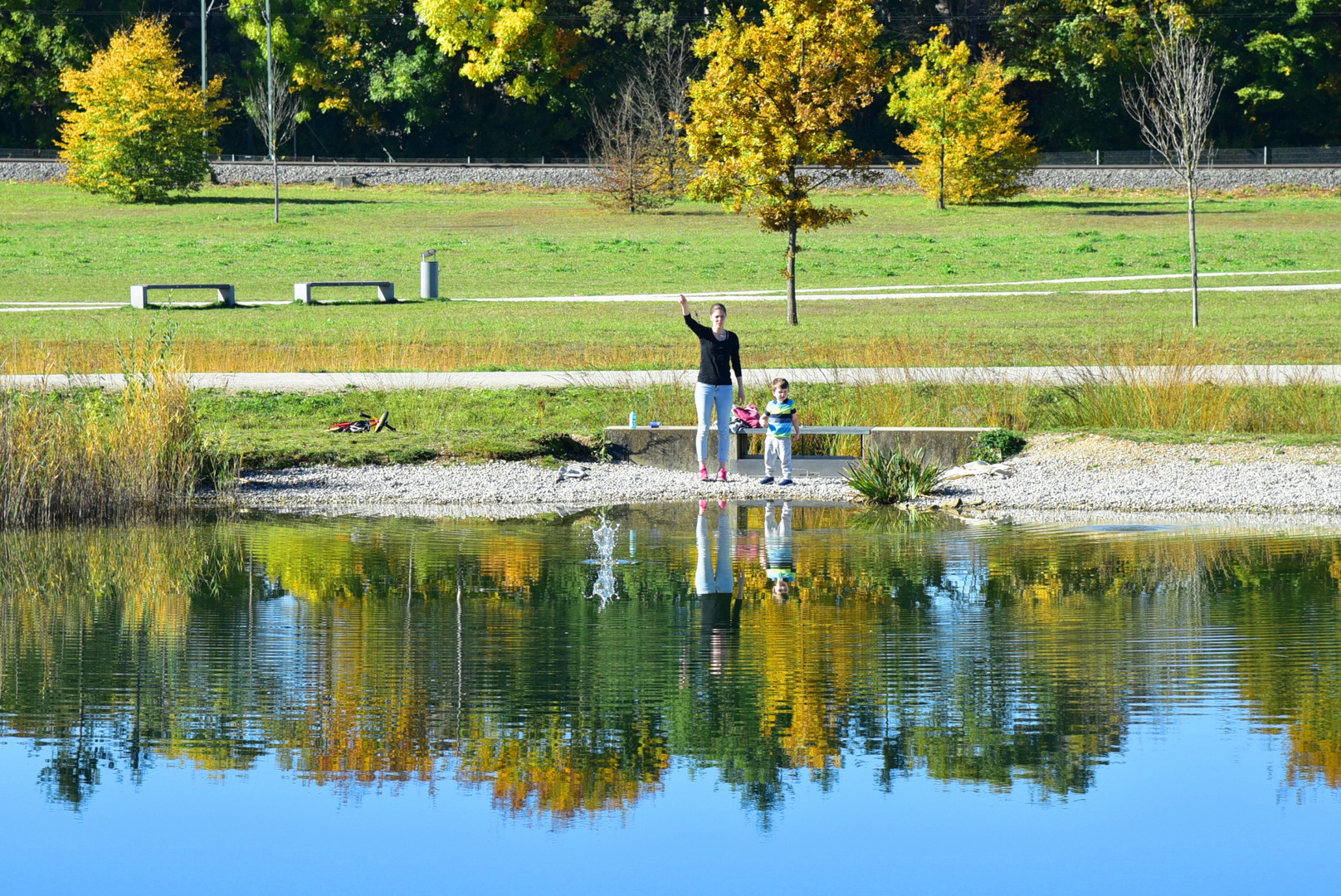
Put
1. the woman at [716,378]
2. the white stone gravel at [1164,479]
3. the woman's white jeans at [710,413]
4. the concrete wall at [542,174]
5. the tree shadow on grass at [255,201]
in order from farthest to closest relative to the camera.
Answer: the concrete wall at [542,174], the tree shadow on grass at [255,201], the woman's white jeans at [710,413], the woman at [716,378], the white stone gravel at [1164,479]

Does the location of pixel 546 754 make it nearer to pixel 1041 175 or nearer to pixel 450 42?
pixel 1041 175

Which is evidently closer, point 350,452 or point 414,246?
point 350,452

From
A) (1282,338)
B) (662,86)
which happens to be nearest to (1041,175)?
(662,86)

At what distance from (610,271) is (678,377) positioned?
844 inches

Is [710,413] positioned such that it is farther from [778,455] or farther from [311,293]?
[311,293]

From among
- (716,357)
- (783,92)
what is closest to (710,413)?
(716,357)

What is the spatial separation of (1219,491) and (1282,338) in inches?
414

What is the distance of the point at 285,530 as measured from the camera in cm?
1309

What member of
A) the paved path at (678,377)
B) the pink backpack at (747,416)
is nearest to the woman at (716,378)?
the pink backpack at (747,416)

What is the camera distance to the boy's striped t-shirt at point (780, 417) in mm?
14719

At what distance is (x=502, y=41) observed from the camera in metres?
69.6

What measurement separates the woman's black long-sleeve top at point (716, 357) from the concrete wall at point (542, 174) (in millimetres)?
50516

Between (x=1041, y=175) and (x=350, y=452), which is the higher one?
(x=1041, y=175)

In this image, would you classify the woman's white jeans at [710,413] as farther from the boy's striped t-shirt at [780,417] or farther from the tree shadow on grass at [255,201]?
the tree shadow on grass at [255,201]
